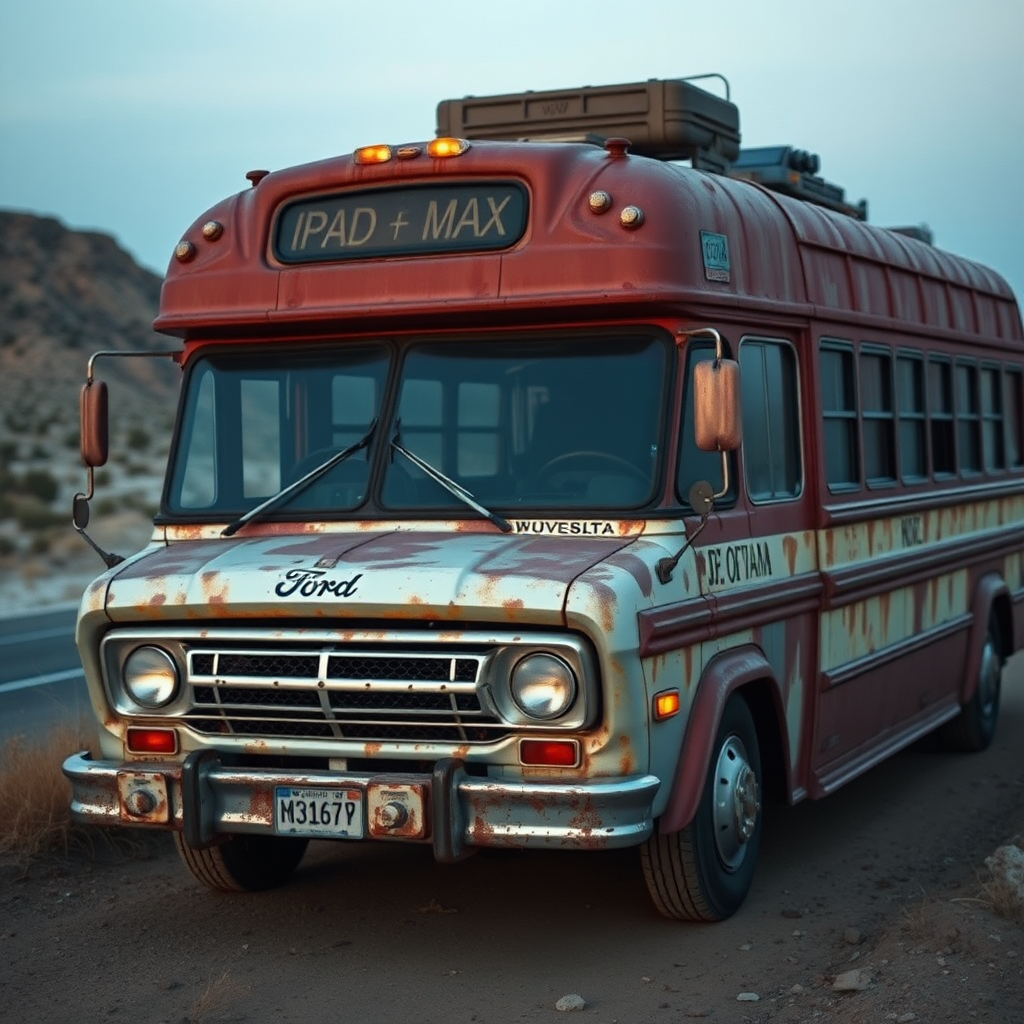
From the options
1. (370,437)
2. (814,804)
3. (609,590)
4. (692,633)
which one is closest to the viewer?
(609,590)

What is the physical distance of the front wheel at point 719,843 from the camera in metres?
6.40

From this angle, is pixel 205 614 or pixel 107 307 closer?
pixel 205 614

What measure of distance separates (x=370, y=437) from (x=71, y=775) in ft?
5.38

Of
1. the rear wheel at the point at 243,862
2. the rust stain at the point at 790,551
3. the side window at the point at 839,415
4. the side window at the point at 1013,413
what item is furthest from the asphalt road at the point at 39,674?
the side window at the point at 1013,413

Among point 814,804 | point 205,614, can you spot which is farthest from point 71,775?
point 814,804

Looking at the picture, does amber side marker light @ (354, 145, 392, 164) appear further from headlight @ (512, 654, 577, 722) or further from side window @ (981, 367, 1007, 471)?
side window @ (981, 367, 1007, 471)

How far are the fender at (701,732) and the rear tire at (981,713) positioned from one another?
13.3 feet

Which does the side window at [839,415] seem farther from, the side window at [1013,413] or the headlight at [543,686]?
the side window at [1013,413]

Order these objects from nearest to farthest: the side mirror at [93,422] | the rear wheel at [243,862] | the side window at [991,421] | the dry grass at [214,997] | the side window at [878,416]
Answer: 1. the dry grass at [214,997]
2. the rear wheel at [243,862]
3. the side mirror at [93,422]
4. the side window at [878,416]
5. the side window at [991,421]

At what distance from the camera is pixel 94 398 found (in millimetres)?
7195

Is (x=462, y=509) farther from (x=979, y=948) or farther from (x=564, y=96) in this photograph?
(x=564, y=96)

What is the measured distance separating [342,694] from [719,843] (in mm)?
1580

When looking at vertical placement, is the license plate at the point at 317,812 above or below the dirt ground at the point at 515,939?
above

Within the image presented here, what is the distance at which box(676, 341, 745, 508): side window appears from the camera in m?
6.46
